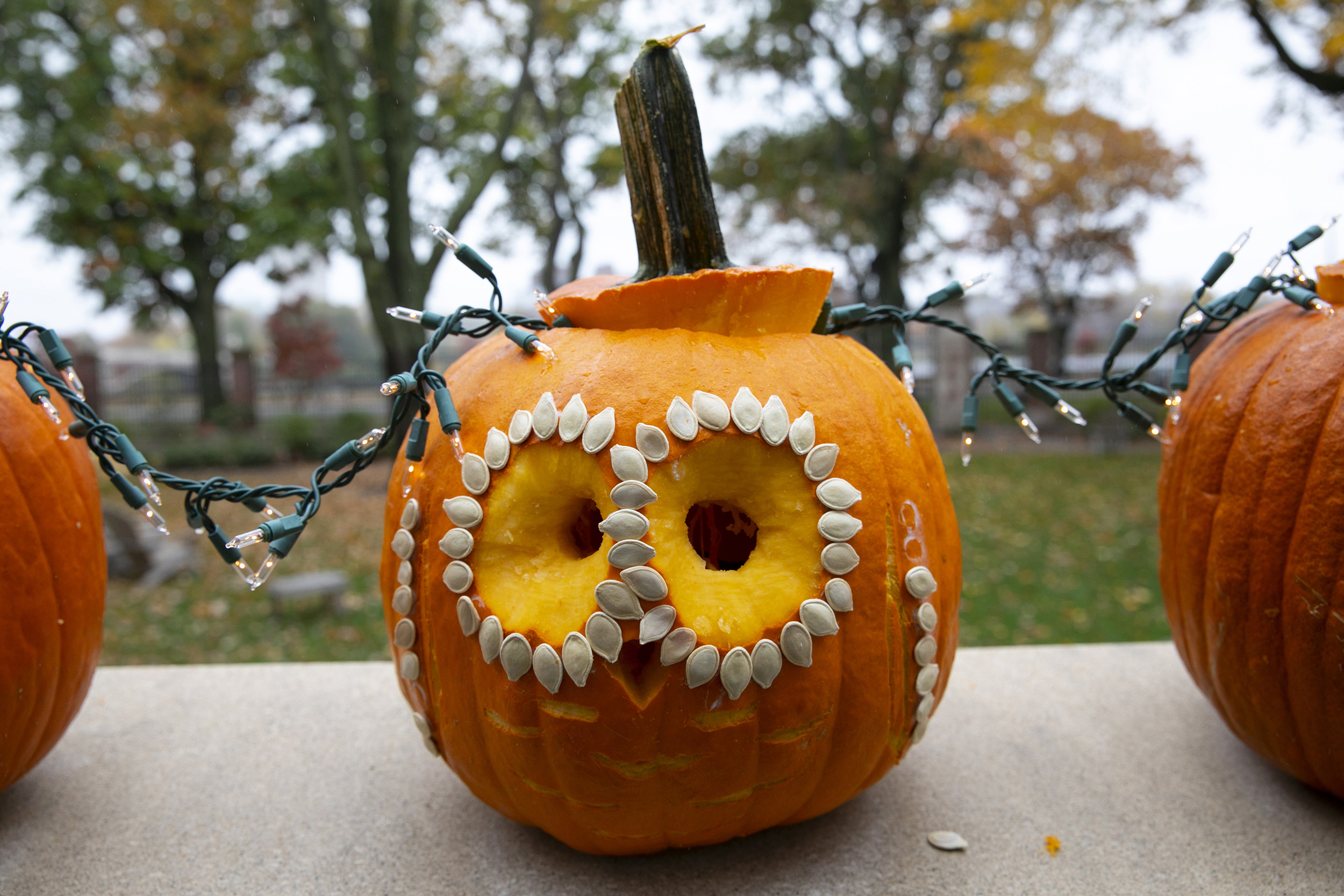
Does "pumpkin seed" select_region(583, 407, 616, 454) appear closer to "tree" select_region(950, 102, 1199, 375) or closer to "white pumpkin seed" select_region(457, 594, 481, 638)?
"white pumpkin seed" select_region(457, 594, 481, 638)

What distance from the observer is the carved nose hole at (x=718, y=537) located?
1835mm

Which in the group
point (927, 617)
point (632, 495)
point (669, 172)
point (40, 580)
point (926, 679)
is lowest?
point (926, 679)

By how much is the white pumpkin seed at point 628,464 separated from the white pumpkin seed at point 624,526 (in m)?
0.07

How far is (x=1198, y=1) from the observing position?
277 inches

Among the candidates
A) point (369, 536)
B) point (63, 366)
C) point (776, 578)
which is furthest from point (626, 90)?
point (369, 536)

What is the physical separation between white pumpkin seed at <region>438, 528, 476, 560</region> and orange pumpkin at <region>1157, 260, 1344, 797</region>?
1.56m

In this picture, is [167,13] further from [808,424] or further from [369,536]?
[808,424]

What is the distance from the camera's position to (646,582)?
1.34 m

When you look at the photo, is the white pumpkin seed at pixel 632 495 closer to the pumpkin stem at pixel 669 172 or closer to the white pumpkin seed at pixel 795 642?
the white pumpkin seed at pixel 795 642

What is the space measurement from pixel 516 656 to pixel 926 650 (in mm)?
780

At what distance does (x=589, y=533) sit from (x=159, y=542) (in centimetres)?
613

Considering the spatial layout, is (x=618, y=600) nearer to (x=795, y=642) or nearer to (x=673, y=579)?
(x=673, y=579)

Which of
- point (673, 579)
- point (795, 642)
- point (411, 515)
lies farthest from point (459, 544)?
point (795, 642)

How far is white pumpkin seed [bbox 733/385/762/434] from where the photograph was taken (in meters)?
1.44
